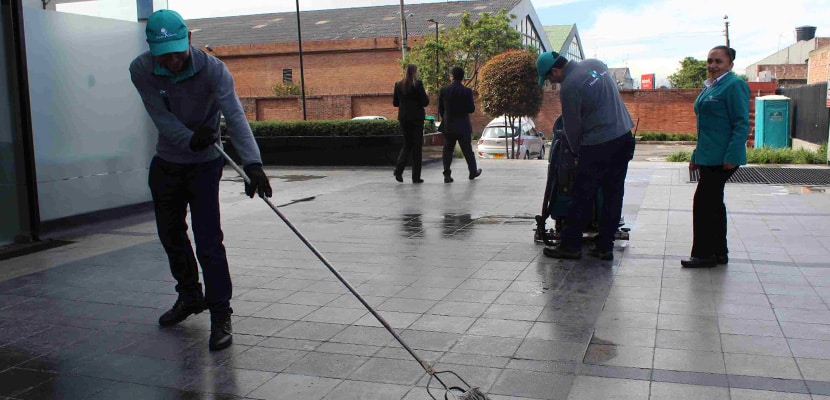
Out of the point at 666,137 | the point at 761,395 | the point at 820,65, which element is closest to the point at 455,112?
the point at 761,395

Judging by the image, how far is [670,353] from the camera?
3.90 m

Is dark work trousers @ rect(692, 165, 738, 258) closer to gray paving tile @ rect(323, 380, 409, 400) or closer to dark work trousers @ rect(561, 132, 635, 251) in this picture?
dark work trousers @ rect(561, 132, 635, 251)

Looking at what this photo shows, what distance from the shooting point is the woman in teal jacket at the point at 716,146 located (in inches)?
216

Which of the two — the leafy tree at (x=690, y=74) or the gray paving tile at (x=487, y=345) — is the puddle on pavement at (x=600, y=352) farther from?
the leafy tree at (x=690, y=74)

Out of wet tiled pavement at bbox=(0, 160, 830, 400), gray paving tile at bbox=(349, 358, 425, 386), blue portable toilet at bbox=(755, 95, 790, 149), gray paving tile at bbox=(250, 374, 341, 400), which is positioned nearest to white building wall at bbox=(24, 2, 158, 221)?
wet tiled pavement at bbox=(0, 160, 830, 400)

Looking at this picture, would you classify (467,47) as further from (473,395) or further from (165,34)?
(473,395)

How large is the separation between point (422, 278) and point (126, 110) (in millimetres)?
4990

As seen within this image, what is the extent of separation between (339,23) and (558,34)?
98.4ft

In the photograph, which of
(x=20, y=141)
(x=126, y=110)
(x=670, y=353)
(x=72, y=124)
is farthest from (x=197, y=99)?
(x=126, y=110)

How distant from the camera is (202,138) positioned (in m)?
4.00

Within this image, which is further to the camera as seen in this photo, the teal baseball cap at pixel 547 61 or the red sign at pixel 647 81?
the red sign at pixel 647 81

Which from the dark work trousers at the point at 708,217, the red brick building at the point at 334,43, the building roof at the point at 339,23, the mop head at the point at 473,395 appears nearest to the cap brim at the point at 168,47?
the mop head at the point at 473,395

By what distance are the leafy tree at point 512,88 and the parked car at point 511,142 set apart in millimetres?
1078

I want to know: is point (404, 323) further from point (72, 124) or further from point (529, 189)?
point (529, 189)
